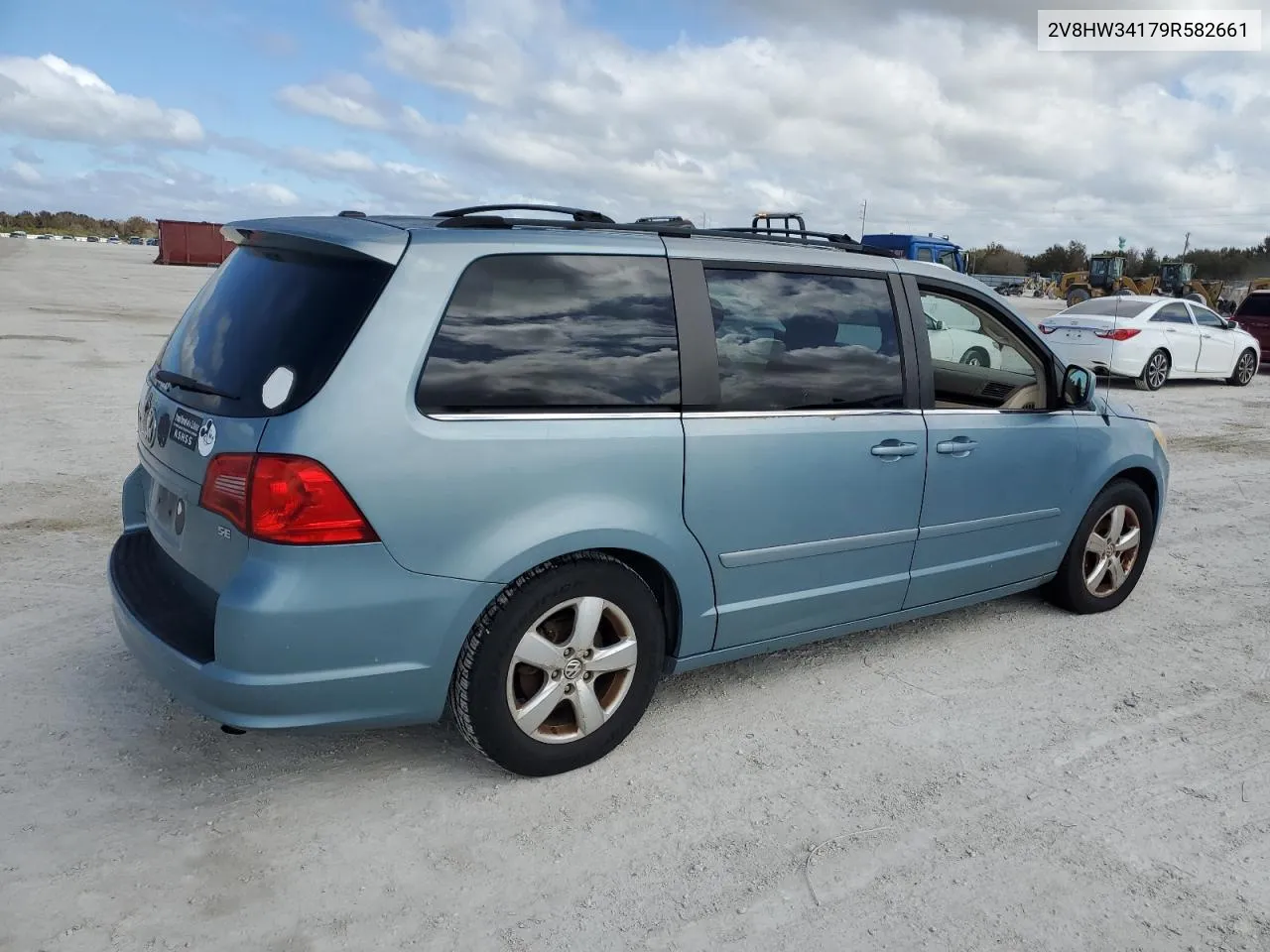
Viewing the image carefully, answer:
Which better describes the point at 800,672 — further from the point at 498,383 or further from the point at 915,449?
the point at 498,383

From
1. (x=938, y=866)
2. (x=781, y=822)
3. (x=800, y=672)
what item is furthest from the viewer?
(x=800, y=672)

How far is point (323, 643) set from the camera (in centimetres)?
273

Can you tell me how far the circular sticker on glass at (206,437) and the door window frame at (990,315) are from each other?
2.62 m

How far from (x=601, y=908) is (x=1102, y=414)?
349cm

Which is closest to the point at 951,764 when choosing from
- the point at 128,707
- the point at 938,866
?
the point at 938,866

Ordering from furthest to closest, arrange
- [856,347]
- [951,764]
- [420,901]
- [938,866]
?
[856,347]
[951,764]
[938,866]
[420,901]

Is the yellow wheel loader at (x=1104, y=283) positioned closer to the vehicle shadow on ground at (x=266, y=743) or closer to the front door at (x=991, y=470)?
the front door at (x=991, y=470)

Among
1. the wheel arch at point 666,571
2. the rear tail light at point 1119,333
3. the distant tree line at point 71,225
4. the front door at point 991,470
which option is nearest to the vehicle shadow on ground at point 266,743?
the wheel arch at point 666,571

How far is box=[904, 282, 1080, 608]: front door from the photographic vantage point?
4.06 m

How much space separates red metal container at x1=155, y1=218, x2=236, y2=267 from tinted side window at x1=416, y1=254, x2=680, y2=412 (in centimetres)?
5394

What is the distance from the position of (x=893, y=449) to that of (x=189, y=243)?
2241 inches

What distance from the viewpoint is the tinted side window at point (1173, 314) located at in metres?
15.7

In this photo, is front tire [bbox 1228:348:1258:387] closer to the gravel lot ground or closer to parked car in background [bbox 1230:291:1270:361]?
parked car in background [bbox 1230:291:1270:361]

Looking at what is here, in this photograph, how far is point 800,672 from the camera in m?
4.16
